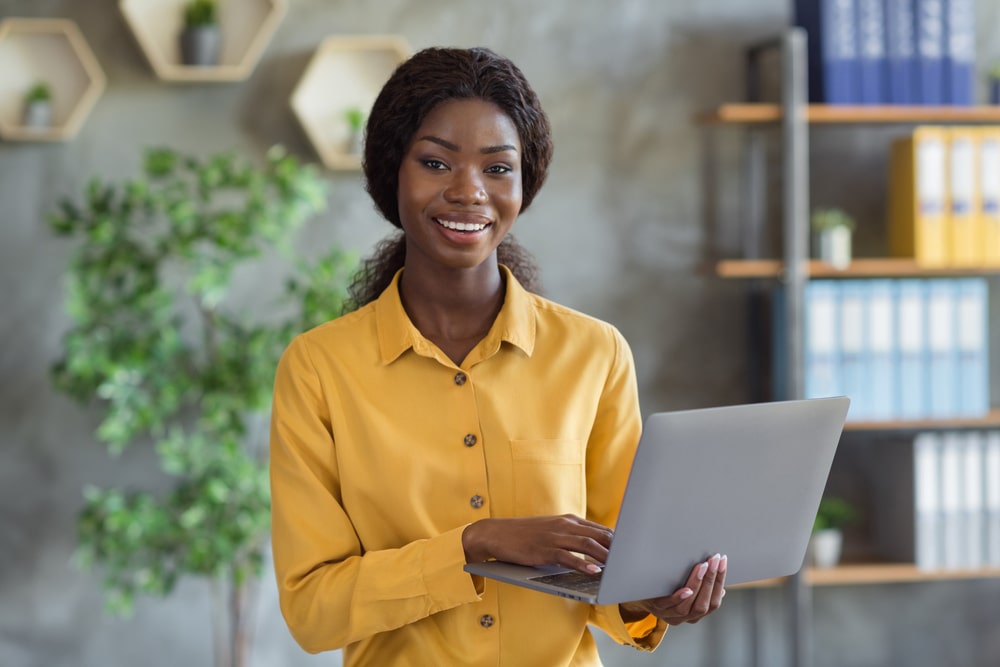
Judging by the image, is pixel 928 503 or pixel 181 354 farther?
pixel 928 503

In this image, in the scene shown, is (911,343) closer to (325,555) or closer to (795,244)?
(795,244)

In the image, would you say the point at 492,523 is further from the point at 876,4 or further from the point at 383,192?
the point at 876,4

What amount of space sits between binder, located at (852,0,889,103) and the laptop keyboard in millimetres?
2387

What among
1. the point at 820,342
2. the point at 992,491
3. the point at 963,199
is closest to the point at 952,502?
the point at 992,491

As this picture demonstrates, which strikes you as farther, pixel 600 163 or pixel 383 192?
pixel 600 163

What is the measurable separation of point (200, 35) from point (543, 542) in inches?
93.2

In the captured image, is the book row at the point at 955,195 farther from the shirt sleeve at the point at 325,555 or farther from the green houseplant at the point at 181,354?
the shirt sleeve at the point at 325,555

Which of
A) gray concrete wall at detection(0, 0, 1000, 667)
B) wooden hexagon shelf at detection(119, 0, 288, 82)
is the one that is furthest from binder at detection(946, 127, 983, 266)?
wooden hexagon shelf at detection(119, 0, 288, 82)

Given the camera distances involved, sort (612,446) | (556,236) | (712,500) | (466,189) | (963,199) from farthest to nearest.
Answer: (556,236) → (963,199) → (612,446) → (466,189) → (712,500)

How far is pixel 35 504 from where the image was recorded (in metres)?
3.32

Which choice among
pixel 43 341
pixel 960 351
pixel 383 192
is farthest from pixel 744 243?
pixel 383 192

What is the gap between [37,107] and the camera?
322 centimetres

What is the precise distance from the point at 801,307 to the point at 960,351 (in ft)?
1.51

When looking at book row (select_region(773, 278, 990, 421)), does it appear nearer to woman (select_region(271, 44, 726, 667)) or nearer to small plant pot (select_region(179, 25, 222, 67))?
small plant pot (select_region(179, 25, 222, 67))
